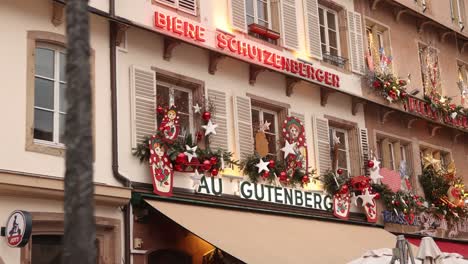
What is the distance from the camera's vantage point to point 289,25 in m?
16.2

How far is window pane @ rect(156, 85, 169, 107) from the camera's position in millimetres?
13344

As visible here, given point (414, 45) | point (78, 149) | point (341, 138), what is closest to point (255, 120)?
→ point (341, 138)

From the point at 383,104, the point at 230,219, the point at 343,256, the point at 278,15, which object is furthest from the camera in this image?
the point at 383,104

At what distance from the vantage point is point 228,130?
1430 centimetres

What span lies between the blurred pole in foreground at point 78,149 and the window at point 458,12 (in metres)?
19.0

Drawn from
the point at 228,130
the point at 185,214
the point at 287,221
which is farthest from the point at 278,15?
the point at 185,214

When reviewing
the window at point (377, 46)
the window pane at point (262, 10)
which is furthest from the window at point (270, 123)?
the window at point (377, 46)

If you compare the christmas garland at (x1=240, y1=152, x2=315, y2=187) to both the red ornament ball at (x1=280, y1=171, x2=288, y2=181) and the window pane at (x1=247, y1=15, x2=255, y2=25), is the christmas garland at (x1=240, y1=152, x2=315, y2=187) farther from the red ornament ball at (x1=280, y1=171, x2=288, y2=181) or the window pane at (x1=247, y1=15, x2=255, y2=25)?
the window pane at (x1=247, y1=15, x2=255, y2=25)

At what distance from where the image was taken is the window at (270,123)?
15.1m

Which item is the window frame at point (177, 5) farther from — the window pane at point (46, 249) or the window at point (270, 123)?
the window pane at point (46, 249)

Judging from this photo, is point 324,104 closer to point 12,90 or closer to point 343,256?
point 343,256

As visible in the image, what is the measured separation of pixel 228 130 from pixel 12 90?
441 centimetres

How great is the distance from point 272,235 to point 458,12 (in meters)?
12.7

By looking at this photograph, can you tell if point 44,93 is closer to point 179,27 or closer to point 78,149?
point 179,27
